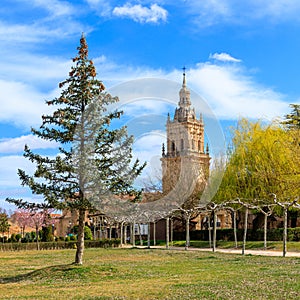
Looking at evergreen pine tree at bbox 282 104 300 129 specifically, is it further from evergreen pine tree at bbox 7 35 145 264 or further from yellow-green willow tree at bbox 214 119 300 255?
evergreen pine tree at bbox 7 35 145 264

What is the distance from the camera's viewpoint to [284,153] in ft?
130

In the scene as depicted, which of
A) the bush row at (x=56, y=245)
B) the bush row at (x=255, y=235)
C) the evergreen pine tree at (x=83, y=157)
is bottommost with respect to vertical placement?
the bush row at (x=56, y=245)

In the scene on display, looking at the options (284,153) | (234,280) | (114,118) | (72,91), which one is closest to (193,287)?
(234,280)

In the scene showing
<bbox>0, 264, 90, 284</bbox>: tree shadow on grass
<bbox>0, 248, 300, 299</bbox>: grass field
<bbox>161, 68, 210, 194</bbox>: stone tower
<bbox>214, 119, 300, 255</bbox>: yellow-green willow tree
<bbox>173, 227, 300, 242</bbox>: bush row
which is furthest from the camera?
<bbox>161, 68, 210, 194</bbox>: stone tower

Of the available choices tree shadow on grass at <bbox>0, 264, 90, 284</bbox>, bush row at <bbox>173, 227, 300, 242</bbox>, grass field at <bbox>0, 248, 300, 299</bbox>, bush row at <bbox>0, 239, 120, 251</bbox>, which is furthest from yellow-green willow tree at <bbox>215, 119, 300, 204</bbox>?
tree shadow on grass at <bbox>0, 264, 90, 284</bbox>

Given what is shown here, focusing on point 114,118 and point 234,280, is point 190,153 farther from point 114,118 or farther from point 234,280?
point 234,280

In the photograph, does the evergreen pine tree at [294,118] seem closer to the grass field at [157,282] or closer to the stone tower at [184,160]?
the stone tower at [184,160]

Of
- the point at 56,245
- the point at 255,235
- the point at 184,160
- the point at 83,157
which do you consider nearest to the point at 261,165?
the point at 255,235

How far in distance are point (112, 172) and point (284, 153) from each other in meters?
23.4

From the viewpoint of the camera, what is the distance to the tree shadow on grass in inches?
687

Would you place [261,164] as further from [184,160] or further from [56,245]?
[56,245]

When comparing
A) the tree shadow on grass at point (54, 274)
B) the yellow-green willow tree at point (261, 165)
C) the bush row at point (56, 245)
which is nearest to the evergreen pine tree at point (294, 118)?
the yellow-green willow tree at point (261, 165)

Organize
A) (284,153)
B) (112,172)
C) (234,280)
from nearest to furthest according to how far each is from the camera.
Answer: (234,280) < (112,172) < (284,153)

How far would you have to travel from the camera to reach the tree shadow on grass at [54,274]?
57.3 ft
